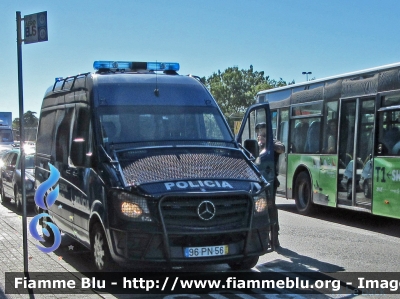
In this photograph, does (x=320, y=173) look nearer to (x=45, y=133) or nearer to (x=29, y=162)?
(x=45, y=133)

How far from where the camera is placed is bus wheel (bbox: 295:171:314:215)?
49.1ft

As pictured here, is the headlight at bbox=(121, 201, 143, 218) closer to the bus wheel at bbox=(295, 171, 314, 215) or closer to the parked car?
the bus wheel at bbox=(295, 171, 314, 215)

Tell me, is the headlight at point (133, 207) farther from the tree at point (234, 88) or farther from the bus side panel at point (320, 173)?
the tree at point (234, 88)

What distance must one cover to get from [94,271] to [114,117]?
2029 mm

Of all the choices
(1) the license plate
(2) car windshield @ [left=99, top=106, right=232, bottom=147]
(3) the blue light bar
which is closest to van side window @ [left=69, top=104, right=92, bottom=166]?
(2) car windshield @ [left=99, top=106, right=232, bottom=147]

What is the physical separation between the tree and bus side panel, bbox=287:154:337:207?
79.0 m

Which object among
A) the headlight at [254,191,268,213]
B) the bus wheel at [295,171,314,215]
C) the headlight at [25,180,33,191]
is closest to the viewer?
the headlight at [254,191,268,213]

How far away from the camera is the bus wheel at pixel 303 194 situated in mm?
14974

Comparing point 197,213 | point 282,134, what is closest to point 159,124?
point 197,213

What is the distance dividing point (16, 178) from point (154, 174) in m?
9.99

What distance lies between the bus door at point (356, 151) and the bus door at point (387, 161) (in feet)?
0.88

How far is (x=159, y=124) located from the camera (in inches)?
321

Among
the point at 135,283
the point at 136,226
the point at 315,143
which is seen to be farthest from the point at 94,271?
the point at 315,143

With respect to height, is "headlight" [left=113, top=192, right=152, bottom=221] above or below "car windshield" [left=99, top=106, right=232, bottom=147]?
below
